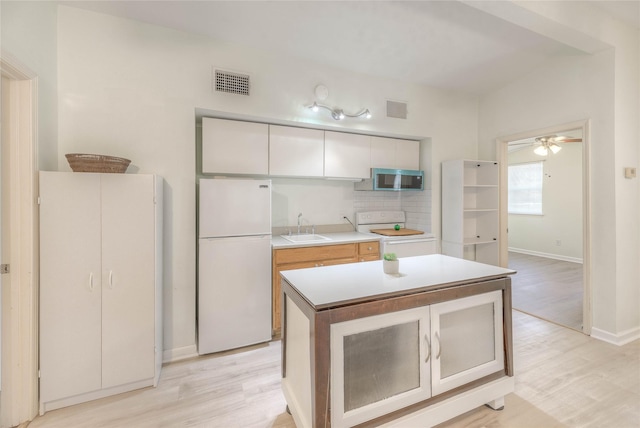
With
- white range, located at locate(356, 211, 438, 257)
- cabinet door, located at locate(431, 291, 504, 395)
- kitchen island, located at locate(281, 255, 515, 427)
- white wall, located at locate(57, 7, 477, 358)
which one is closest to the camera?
kitchen island, located at locate(281, 255, 515, 427)

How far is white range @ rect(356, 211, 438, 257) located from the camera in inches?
133

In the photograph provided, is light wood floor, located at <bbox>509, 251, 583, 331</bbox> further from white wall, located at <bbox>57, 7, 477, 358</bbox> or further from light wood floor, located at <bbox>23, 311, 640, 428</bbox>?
white wall, located at <bbox>57, 7, 477, 358</bbox>

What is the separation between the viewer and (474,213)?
4.07 m

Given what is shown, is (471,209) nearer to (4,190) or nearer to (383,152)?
(383,152)

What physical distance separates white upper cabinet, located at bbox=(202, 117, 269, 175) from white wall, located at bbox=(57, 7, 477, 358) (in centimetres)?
15

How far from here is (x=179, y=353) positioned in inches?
99.2

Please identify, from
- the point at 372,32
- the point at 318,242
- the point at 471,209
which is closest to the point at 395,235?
the point at 318,242

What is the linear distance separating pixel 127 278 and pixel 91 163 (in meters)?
0.82

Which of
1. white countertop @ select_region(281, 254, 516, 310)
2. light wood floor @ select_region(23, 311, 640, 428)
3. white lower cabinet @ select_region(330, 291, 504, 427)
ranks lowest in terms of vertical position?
light wood floor @ select_region(23, 311, 640, 428)

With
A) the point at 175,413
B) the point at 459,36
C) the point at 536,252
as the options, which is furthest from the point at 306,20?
the point at 536,252

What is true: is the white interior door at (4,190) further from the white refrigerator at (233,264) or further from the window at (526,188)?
the window at (526,188)

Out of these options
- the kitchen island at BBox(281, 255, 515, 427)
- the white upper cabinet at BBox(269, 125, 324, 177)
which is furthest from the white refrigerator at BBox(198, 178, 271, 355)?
the kitchen island at BBox(281, 255, 515, 427)

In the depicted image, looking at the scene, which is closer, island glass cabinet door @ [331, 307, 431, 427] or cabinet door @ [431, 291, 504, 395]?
island glass cabinet door @ [331, 307, 431, 427]

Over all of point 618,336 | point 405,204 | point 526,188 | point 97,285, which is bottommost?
point 618,336
